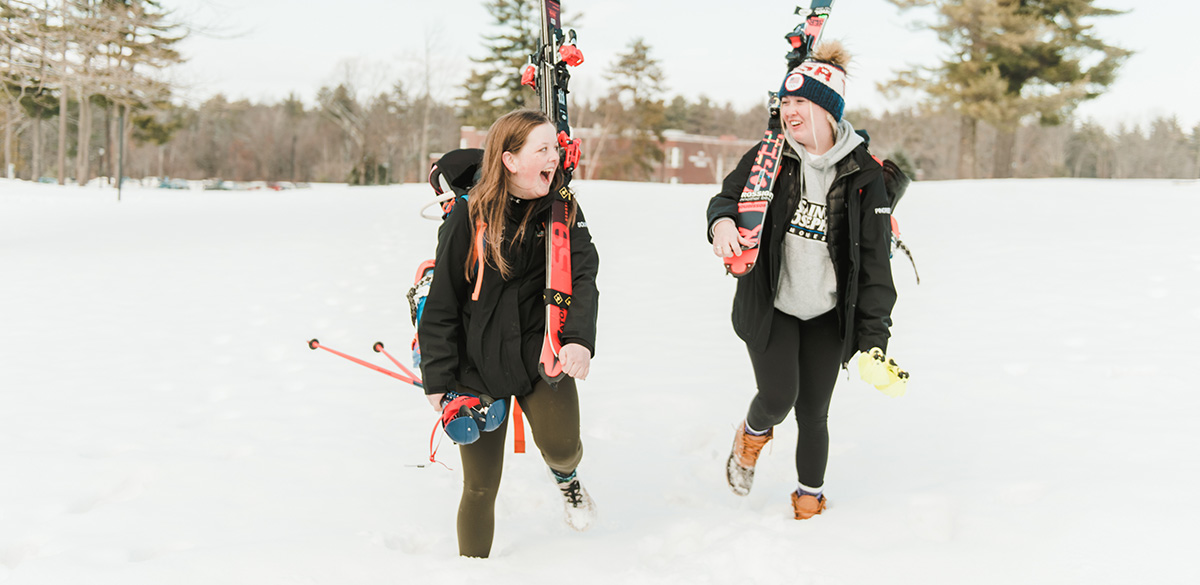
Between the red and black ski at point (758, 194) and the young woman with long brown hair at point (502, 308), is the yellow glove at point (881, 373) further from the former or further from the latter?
the young woman with long brown hair at point (502, 308)

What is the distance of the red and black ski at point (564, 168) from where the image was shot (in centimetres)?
265

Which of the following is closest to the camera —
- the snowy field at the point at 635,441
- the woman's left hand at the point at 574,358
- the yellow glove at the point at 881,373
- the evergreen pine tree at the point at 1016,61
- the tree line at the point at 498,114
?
the woman's left hand at the point at 574,358

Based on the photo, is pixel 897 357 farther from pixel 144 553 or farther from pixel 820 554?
pixel 144 553

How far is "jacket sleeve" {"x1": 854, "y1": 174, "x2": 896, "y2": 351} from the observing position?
114 inches

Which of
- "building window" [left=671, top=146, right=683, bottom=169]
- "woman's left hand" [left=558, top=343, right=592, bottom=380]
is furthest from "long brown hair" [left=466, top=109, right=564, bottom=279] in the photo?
"building window" [left=671, top=146, right=683, bottom=169]

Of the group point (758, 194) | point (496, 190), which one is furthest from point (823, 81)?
point (496, 190)

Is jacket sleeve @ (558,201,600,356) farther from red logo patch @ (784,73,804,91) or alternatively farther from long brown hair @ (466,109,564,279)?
red logo patch @ (784,73,804,91)

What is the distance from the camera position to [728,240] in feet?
9.41

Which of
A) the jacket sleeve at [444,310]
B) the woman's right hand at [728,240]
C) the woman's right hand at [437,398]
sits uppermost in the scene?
the woman's right hand at [728,240]

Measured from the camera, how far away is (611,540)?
10.2ft

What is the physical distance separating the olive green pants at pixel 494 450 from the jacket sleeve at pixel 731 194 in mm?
848

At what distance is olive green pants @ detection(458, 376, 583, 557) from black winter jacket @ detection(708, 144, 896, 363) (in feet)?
2.72

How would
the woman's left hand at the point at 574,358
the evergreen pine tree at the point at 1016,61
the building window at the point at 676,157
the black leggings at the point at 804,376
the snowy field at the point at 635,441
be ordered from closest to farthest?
the woman's left hand at the point at 574,358
the snowy field at the point at 635,441
the black leggings at the point at 804,376
the evergreen pine tree at the point at 1016,61
the building window at the point at 676,157

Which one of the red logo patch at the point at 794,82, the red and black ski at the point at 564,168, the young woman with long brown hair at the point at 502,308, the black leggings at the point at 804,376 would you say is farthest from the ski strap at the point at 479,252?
the red logo patch at the point at 794,82
